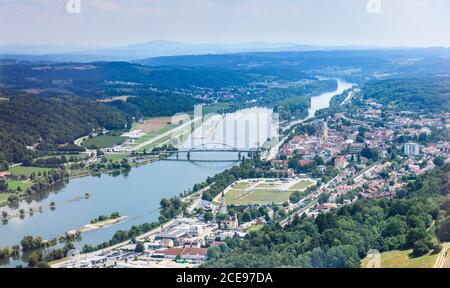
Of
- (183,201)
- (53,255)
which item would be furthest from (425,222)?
(183,201)

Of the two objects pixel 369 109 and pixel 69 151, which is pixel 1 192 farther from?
pixel 369 109

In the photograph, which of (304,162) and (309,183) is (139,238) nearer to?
(309,183)

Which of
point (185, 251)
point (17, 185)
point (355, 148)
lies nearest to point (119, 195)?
point (17, 185)

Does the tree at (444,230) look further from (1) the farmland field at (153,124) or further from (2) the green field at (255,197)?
(1) the farmland field at (153,124)

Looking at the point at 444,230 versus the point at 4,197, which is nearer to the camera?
the point at 444,230

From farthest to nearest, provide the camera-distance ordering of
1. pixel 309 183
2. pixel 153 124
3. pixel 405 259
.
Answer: pixel 153 124, pixel 309 183, pixel 405 259

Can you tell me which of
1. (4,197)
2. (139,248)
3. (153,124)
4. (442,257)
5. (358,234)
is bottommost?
(4,197)
